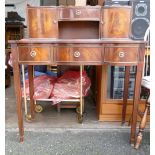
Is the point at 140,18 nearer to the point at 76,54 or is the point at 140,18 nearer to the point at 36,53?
the point at 76,54

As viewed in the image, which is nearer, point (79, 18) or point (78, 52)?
point (78, 52)

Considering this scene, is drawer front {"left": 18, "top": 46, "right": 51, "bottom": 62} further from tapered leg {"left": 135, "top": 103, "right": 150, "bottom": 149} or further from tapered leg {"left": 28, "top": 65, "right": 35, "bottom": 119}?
tapered leg {"left": 135, "top": 103, "right": 150, "bottom": 149}

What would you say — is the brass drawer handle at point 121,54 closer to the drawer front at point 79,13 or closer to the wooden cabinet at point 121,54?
the wooden cabinet at point 121,54

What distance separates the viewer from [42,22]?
1725 millimetres

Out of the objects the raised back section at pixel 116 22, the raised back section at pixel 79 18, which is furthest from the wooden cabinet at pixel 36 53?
the raised back section at pixel 116 22

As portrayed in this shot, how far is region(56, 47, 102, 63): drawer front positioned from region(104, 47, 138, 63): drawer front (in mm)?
63

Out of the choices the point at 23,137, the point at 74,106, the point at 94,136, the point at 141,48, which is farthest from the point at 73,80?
the point at 141,48

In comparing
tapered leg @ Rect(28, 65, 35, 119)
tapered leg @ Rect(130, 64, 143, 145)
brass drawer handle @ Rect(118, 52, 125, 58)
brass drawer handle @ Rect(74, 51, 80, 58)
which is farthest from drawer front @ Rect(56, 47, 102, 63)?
tapered leg @ Rect(28, 65, 35, 119)

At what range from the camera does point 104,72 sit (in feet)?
6.31

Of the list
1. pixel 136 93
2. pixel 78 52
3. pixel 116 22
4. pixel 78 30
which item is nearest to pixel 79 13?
pixel 78 30

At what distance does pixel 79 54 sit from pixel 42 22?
1.64 ft

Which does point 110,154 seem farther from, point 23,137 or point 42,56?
point 42,56

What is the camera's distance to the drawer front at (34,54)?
1454 mm

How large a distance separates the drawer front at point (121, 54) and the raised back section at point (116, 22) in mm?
361
